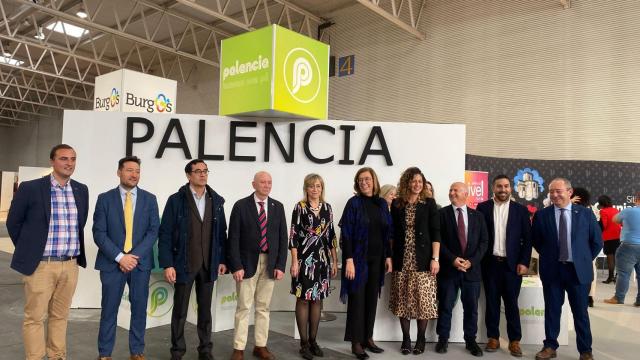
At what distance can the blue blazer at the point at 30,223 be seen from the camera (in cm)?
281

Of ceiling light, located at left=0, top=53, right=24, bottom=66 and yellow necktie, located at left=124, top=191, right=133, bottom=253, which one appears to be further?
ceiling light, located at left=0, top=53, right=24, bottom=66

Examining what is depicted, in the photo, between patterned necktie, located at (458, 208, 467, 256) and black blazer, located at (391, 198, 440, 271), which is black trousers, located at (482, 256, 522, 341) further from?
black blazer, located at (391, 198, 440, 271)

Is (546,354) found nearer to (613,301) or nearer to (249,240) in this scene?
(249,240)

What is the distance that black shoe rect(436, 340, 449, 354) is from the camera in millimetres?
3832

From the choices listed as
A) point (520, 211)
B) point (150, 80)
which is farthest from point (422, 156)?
point (150, 80)

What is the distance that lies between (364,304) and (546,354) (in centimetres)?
151

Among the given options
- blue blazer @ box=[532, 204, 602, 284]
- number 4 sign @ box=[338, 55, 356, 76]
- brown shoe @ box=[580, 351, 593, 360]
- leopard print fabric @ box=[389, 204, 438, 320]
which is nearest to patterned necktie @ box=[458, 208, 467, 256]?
leopard print fabric @ box=[389, 204, 438, 320]

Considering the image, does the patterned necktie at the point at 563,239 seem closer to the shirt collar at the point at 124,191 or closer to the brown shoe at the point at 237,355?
the brown shoe at the point at 237,355

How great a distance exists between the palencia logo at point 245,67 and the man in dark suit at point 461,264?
2.12 m

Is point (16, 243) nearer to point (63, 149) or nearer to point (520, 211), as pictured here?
point (63, 149)

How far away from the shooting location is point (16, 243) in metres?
2.88

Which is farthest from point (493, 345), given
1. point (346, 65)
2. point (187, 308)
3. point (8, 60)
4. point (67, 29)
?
point (8, 60)

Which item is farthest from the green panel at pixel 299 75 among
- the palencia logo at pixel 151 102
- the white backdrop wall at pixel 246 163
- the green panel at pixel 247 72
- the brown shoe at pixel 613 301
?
the brown shoe at pixel 613 301

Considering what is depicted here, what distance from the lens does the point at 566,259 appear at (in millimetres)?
3627
